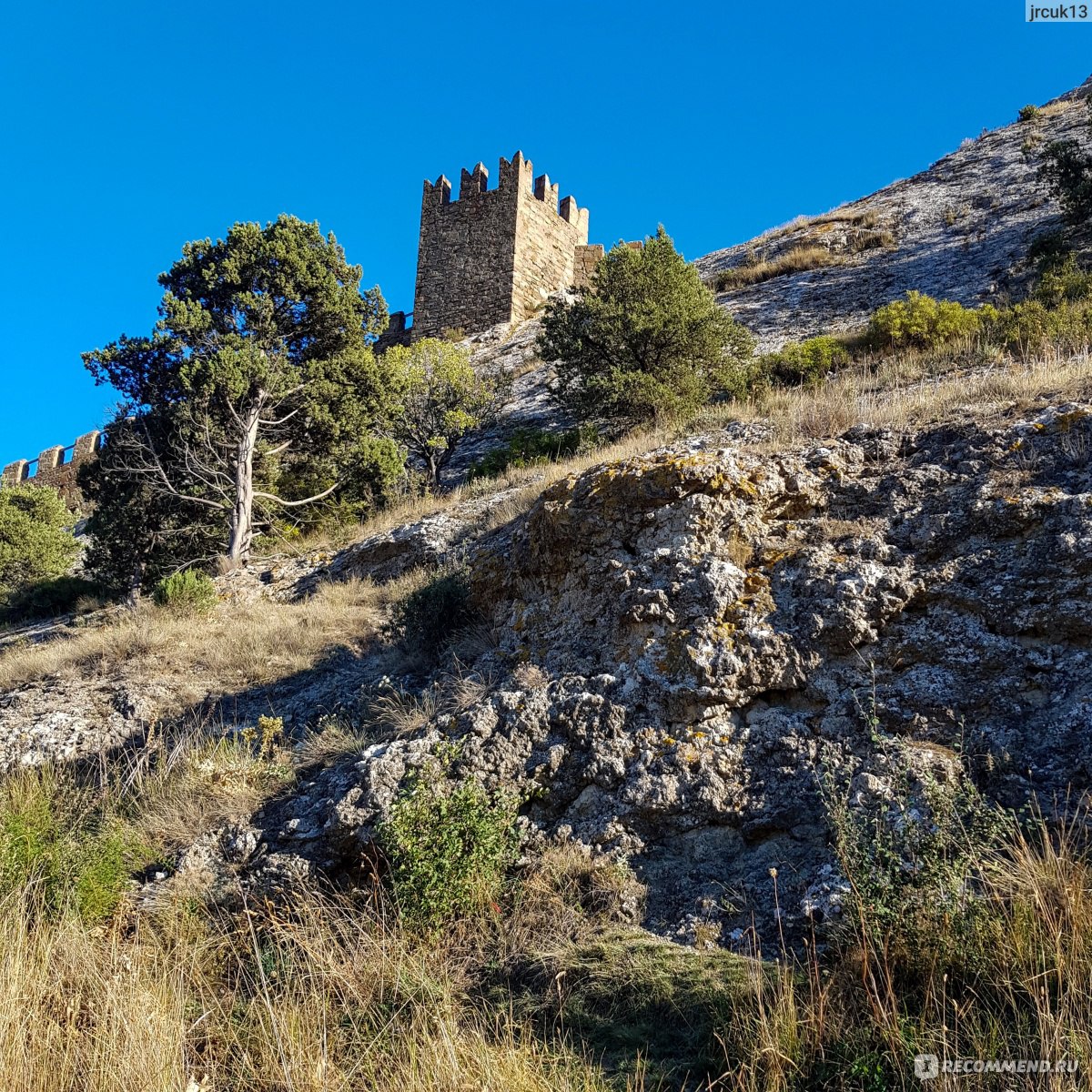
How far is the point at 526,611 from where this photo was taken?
19.8 feet

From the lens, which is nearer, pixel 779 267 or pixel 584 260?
pixel 779 267

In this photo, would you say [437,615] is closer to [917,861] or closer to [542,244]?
[917,861]

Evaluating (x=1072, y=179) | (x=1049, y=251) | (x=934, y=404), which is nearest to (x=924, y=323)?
(x=1049, y=251)

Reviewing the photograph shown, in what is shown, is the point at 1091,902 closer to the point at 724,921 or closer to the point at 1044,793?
the point at 1044,793

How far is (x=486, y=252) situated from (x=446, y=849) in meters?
29.6

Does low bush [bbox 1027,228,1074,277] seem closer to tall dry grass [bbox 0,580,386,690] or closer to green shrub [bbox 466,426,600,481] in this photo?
green shrub [bbox 466,426,600,481]

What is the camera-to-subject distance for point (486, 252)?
102 ft

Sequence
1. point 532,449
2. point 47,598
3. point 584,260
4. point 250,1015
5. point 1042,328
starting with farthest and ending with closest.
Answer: point 584,260
point 47,598
point 532,449
point 1042,328
point 250,1015

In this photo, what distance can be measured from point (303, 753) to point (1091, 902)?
4.39m

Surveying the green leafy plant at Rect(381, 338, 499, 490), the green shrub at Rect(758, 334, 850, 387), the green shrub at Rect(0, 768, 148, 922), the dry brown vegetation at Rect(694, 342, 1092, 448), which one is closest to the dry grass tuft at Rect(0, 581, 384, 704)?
the green shrub at Rect(0, 768, 148, 922)

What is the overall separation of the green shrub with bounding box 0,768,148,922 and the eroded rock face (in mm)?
743

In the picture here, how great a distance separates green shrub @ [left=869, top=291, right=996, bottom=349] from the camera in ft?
43.3

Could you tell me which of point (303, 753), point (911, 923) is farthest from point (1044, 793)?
point (303, 753)

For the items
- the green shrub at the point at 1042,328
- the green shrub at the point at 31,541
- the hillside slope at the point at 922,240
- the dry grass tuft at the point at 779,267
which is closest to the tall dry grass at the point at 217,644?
the green shrub at the point at 1042,328
